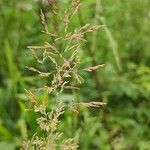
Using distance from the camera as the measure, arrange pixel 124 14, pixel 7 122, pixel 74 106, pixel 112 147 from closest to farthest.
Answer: pixel 74 106 → pixel 112 147 → pixel 7 122 → pixel 124 14

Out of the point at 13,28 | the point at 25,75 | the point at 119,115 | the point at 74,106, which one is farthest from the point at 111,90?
the point at 74,106

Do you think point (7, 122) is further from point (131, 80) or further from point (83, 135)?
Answer: point (131, 80)

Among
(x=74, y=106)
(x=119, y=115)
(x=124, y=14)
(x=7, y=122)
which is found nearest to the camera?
(x=74, y=106)

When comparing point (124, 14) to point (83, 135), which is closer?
point (83, 135)

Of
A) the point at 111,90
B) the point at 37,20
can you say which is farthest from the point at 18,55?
the point at 111,90

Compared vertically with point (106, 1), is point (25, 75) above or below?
below

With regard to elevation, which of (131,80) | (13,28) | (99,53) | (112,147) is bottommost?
(112,147)
